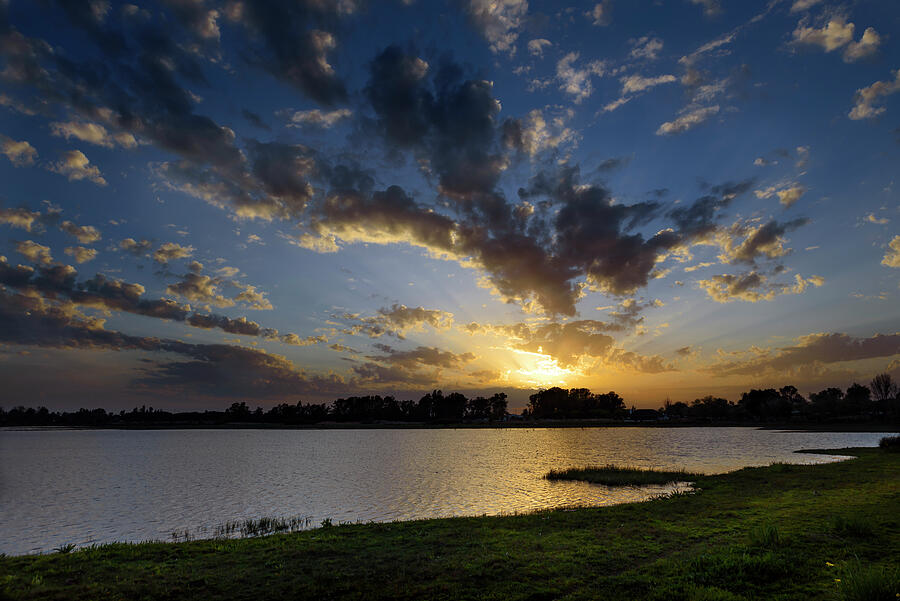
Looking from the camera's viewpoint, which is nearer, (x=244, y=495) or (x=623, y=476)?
(x=244, y=495)

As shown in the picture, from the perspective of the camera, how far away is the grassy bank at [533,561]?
13.7 metres

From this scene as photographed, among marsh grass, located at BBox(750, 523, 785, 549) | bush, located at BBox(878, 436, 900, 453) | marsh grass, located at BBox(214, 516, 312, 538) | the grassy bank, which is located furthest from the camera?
bush, located at BBox(878, 436, 900, 453)

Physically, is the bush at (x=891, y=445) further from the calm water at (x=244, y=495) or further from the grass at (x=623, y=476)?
the grass at (x=623, y=476)

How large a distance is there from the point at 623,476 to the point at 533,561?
127 ft

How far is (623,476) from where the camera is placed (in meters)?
50.9


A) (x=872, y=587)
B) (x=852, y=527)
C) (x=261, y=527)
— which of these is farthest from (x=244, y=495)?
(x=872, y=587)

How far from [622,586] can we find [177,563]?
17.5 metres

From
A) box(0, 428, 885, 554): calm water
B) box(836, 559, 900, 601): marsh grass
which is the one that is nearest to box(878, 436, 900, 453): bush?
box(0, 428, 885, 554): calm water

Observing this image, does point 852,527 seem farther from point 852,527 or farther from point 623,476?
point 623,476

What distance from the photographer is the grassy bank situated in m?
13.7

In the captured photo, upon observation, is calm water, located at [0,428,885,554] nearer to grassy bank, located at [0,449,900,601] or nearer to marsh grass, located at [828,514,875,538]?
grassy bank, located at [0,449,900,601]

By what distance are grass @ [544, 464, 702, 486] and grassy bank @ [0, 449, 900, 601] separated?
842 inches

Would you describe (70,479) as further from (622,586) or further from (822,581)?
(822,581)

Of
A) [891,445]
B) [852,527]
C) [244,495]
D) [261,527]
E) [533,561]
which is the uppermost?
[891,445]
